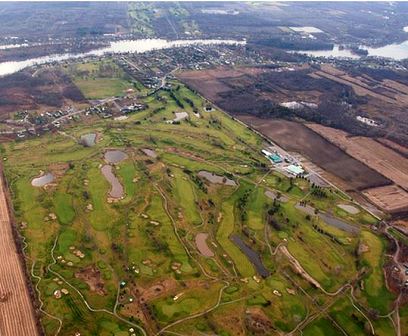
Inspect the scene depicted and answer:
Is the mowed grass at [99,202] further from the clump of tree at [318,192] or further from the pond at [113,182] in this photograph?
the clump of tree at [318,192]

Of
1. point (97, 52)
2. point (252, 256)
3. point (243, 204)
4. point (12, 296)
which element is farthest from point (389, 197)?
point (97, 52)

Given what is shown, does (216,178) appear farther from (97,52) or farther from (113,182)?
(97,52)

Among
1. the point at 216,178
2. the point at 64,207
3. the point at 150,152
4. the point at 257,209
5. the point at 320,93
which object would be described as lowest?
the point at 320,93

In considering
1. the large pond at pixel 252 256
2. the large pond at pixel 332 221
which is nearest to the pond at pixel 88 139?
the large pond at pixel 252 256

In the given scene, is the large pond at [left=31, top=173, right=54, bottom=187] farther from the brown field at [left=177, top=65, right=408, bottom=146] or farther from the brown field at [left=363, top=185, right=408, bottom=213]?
the brown field at [left=363, top=185, right=408, bottom=213]

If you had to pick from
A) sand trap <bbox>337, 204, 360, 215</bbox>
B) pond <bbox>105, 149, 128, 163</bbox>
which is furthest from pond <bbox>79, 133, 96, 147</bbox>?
sand trap <bbox>337, 204, 360, 215</bbox>

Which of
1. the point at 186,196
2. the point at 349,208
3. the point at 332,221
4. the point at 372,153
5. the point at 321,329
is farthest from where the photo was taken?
the point at 372,153

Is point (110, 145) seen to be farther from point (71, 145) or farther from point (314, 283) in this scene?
point (314, 283)
